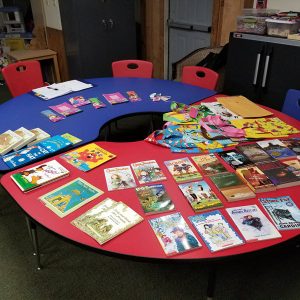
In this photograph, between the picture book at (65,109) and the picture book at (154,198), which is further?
the picture book at (65,109)

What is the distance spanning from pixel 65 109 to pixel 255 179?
1307mm

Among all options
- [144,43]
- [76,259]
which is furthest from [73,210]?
[144,43]

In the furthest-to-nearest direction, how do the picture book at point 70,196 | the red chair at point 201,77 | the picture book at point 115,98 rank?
1. the red chair at point 201,77
2. the picture book at point 115,98
3. the picture book at point 70,196

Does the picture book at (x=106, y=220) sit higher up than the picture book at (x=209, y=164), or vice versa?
the picture book at (x=209, y=164)

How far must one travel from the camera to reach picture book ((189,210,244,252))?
0.99 meters

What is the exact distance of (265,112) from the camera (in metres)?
1.94

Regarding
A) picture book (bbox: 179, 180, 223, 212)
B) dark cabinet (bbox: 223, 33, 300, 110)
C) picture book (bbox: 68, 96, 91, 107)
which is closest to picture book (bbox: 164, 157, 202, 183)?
picture book (bbox: 179, 180, 223, 212)

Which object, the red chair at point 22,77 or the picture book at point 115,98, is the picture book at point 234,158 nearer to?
the picture book at point 115,98

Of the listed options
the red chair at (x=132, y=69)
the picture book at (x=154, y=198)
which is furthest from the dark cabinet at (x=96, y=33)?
the picture book at (x=154, y=198)

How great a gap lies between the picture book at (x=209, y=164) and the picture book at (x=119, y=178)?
1.09 feet

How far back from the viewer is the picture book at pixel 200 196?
1.15m

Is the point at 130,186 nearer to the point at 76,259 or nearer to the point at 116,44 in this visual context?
the point at 76,259

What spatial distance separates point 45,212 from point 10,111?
1108 millimetres

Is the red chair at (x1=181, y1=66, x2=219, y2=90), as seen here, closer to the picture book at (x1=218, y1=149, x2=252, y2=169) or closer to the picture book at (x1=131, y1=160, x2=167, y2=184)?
the picture book at (x1=218, y1=149, x2=252, y2=169)
